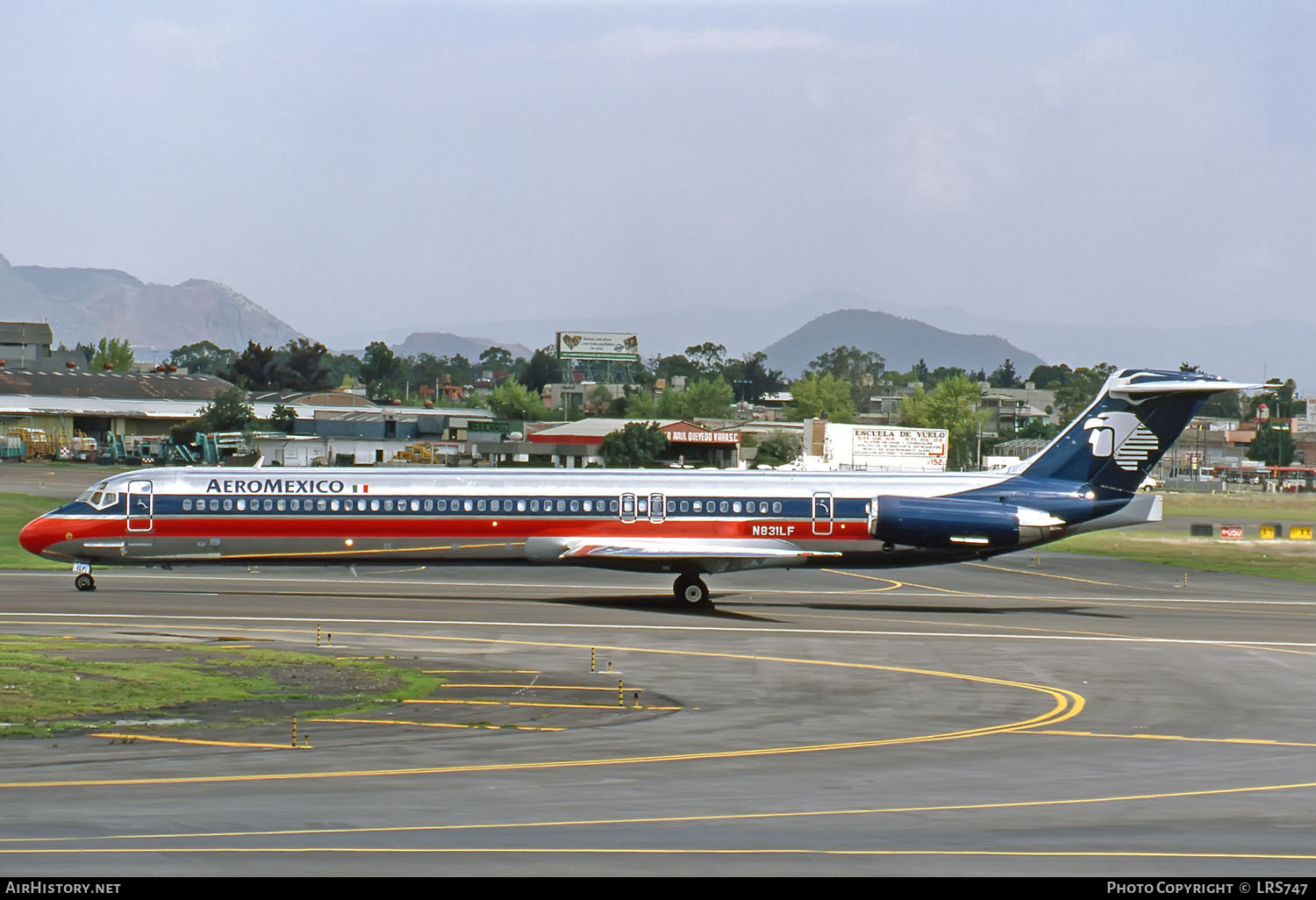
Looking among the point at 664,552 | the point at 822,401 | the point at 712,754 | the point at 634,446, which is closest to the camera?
the point at 712,754

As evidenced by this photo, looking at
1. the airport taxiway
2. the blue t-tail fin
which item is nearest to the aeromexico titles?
the blue t-tail fin

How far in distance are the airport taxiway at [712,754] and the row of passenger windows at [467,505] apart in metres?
2.48

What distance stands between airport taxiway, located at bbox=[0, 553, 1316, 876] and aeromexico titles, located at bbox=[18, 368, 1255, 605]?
145cm

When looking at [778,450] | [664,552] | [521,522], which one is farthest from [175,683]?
[778,450]

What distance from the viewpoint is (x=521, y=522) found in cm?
3825

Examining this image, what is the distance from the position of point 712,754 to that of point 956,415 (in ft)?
386

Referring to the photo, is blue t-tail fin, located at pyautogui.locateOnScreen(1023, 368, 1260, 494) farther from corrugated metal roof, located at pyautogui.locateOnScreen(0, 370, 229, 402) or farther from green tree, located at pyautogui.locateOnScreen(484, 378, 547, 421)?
green tree, located at pyautogui.locateOnScreen(484, 378, 547, 421)

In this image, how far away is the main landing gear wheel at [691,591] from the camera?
38.3 meters

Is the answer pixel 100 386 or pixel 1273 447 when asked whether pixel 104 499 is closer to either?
pixel 100 386

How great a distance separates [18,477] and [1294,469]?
432 ft

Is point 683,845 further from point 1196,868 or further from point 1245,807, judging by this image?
point 1245,807

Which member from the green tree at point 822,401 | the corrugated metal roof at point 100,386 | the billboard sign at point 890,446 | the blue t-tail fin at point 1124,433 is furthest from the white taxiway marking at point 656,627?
the corrugated metal roof at point 100,386
